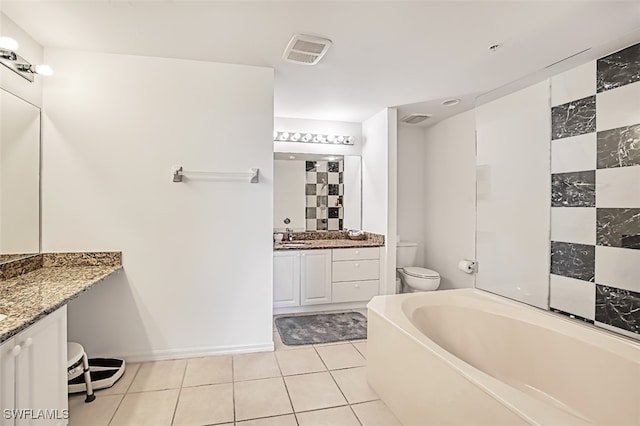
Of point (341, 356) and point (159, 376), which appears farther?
point (341, 356)

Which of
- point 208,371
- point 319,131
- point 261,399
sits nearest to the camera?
point 261,399

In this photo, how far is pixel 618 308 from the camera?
6.65 feet

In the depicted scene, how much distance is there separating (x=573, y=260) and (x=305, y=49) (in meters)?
2.39

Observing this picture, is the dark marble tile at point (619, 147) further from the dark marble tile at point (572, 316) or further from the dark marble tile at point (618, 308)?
the dark marble tile at point (572, 316)

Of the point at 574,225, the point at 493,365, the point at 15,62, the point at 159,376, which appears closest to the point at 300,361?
the point at 159,376

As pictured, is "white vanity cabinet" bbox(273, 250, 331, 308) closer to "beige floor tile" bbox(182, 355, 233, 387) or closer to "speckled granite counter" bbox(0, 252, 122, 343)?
"beige floor tile" bbox(182, 355, 233, 387)

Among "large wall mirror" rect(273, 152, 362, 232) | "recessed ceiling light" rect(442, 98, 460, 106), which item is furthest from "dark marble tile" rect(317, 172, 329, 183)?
"recessed ceiling light" rect(442, 98, 460, 106)

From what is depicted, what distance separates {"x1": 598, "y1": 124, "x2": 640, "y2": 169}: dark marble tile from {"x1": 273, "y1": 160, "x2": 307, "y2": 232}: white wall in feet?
9.49

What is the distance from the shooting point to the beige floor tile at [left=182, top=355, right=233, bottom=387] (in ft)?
7.28

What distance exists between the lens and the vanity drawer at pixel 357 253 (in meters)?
3.71

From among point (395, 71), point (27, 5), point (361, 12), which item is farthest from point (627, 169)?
point (27, 5)

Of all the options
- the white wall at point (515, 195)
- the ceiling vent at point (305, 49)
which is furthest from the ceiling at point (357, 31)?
the white wall at point (515, 195)

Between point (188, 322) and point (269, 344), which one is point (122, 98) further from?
point (269, 344)

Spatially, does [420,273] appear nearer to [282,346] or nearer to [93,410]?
[282,346]
